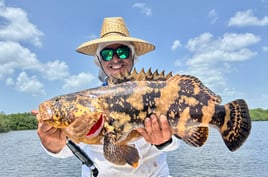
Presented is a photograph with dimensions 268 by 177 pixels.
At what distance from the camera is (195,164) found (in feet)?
73.6

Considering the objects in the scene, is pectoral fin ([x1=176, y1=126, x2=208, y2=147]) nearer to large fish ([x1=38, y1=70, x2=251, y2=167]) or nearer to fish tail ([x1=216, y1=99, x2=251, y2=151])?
large fish ([x1=38, y1=70, x2=251, y2=167])

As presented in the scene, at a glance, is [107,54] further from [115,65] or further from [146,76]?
→ [146,76]

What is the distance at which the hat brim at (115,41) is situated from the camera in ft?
15.2

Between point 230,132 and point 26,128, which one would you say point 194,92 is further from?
point 26,128

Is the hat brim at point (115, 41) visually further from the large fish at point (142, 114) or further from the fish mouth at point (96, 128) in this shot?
the fish mouth at point (96, 128)

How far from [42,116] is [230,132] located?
1.78 m

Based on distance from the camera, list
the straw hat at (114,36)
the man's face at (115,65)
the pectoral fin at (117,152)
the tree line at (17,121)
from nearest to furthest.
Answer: the pectoral fin at (117,152), the man's face at (115,65), the straw hat at (114,36), the tree line at (17,121)

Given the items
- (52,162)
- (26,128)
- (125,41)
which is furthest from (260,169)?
(26,128)

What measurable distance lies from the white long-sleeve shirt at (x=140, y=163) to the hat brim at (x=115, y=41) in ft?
4.35

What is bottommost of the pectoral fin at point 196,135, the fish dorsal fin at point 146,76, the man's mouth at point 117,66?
the pectoral fin at point 196,135

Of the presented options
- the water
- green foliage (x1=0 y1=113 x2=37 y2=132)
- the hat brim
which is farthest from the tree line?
the hat brim

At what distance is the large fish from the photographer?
336 cm

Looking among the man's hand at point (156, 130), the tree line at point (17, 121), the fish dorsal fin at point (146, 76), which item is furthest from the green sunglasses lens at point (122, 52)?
the tree line at point (17, 121)

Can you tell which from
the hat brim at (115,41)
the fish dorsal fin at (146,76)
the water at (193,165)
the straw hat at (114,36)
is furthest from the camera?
the water at (193,165)
